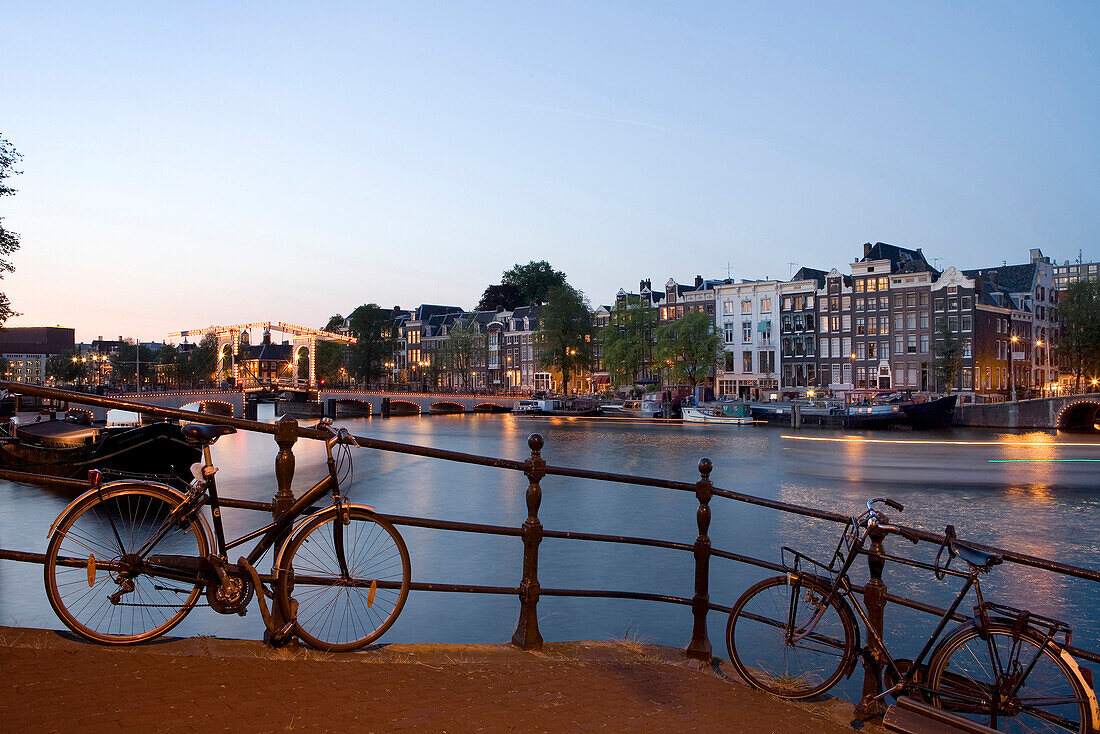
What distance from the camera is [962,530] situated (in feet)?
75.2

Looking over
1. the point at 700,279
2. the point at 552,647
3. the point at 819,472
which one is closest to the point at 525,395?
the point at 700,279

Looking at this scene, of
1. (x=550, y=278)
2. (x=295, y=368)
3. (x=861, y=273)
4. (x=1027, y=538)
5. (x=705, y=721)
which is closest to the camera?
(x=705, y=721)

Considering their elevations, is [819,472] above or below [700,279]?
below

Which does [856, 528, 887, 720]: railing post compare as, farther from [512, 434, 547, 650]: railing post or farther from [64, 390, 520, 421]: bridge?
[64, 390, 520, 421]: bridge

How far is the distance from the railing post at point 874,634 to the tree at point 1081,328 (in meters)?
85.2

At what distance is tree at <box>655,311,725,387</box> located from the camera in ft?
261

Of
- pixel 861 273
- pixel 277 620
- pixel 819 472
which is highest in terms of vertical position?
pixel 861 273

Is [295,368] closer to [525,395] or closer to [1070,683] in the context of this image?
[525,395]

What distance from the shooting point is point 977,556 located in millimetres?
4137

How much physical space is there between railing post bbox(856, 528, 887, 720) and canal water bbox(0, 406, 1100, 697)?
556cm

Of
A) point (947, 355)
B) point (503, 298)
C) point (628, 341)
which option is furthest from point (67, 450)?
point (503, 298)

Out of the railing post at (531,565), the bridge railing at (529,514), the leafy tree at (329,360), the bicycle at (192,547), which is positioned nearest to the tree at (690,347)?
the leafy tree at (329,360)

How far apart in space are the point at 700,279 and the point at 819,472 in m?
58.3

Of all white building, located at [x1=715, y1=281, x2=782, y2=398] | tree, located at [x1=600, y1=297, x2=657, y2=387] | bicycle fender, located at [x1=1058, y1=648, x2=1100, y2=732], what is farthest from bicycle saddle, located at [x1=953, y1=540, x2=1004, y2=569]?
white building, located at [x1=715, y1=281, x2=782, y2=398]
